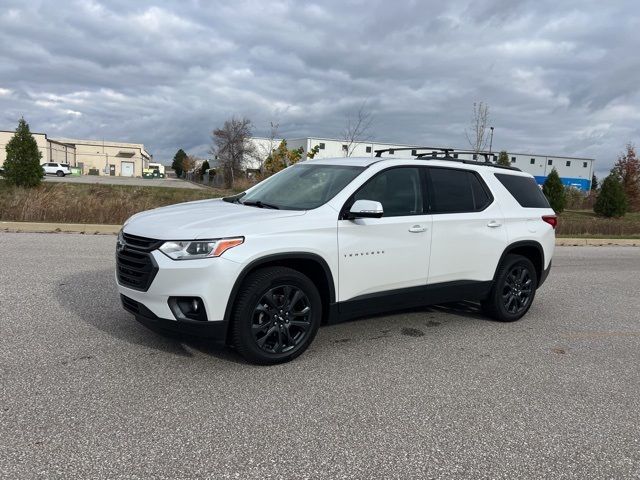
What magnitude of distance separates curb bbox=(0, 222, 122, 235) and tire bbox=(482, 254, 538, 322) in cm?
1043

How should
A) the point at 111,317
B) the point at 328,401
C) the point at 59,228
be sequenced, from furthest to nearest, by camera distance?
the point at 59,228 → the point at 111,317 → the point at 328,401

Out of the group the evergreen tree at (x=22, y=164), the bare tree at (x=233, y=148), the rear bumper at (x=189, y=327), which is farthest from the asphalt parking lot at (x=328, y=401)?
the bare tree at (x=233, y=148)

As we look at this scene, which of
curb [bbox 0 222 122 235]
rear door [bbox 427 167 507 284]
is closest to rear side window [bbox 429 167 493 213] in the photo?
rear door [bbox 427 167 507 284]

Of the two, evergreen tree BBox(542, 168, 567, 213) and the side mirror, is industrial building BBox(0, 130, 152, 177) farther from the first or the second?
the side mirror

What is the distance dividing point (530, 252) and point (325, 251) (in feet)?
10.5

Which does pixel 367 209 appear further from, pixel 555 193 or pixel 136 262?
pixel 555 193

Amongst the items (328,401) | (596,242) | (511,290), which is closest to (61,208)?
(511,290)

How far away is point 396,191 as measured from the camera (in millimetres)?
5082

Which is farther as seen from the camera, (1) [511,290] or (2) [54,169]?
(2) [54,169]

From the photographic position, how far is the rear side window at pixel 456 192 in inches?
211

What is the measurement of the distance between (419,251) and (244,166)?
61.1m

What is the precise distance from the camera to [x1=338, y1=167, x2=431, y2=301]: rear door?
459 centimetres

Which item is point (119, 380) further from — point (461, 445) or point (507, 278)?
point (507, 278)

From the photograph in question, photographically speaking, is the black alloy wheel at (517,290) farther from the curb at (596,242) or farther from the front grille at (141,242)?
the curb at (596,242)
